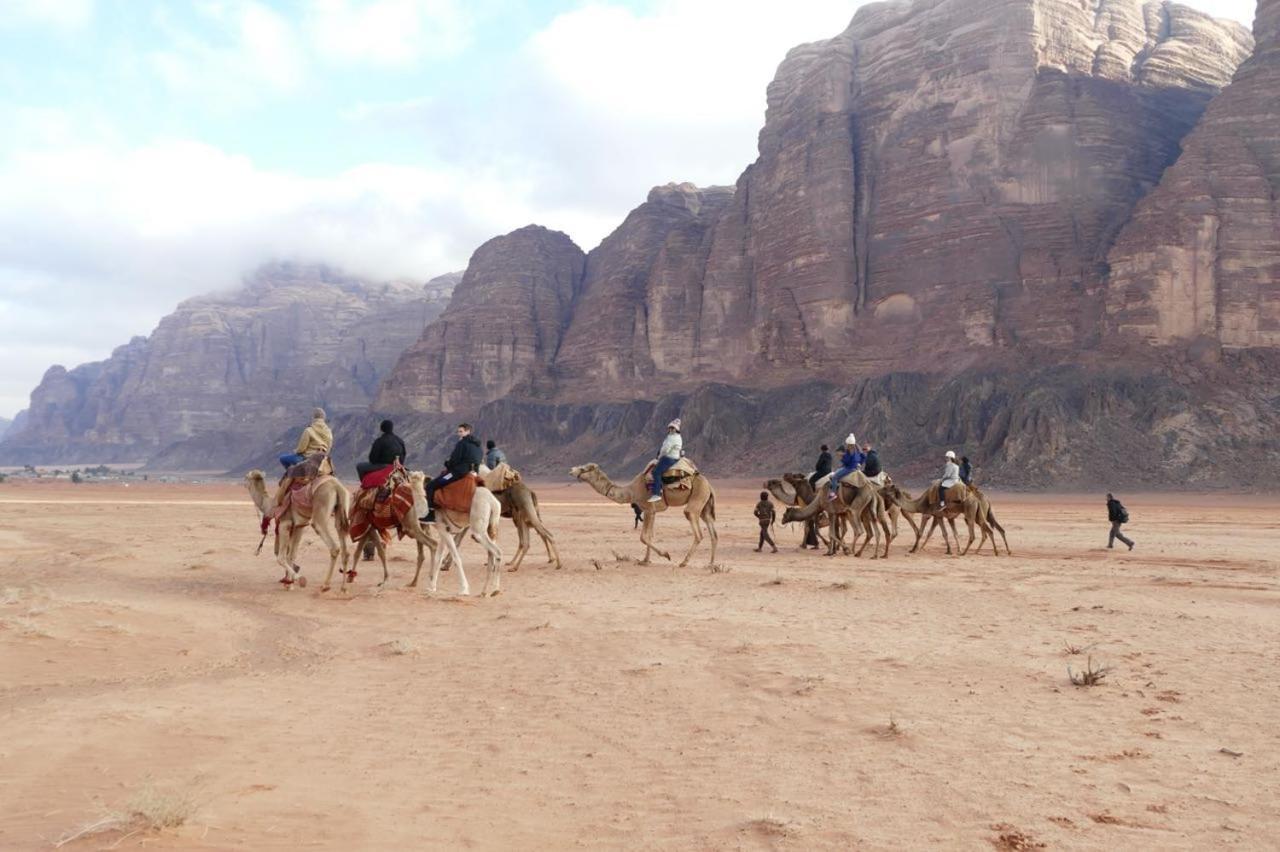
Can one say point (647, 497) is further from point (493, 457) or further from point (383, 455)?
point (383, 455)

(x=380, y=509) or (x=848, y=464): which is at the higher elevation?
(x=848, y=464)

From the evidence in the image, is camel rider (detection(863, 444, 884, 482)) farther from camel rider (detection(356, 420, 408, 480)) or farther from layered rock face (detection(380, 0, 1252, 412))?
layered rock face (detection(380, 0, 1252, 412))

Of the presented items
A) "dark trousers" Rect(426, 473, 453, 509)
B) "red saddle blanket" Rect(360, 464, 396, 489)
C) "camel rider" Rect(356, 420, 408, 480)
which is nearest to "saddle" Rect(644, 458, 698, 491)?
"dark trousers" Rect(426, 473, 453, 509)

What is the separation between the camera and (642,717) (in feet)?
24.2

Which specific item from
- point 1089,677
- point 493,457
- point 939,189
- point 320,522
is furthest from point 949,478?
point 939,189

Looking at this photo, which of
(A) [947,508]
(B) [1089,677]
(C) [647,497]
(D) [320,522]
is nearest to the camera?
(B) [1089,677]

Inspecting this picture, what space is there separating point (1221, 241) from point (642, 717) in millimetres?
75602

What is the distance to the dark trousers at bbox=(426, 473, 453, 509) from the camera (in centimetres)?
1452

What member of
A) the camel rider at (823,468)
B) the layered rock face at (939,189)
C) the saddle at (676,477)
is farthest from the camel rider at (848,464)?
the layered rock face at (939,189)

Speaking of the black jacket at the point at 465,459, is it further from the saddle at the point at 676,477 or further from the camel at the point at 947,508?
the camel at the point at 947,508

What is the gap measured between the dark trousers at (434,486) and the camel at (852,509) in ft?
33.0

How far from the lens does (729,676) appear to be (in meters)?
8.65

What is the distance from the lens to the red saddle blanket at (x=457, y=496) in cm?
1443

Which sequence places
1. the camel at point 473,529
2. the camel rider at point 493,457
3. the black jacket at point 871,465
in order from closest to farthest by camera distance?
the camel at point 473,529, the camel rider at point 493,457, the black jacket at point 871,465
